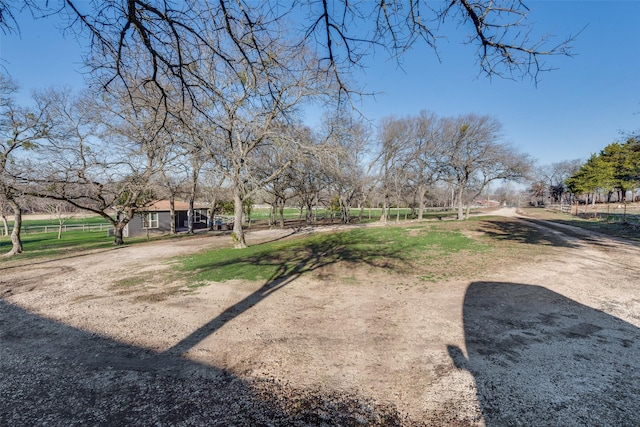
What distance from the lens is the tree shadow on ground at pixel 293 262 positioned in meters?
5.49

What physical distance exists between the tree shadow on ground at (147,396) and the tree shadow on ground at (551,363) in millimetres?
1451

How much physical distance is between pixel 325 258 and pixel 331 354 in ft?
24.5

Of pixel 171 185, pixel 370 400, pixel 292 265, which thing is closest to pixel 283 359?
pixel 370 400

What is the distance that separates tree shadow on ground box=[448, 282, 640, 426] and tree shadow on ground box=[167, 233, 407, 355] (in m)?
4.37

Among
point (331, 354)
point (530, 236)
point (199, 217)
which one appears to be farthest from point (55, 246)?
point (530, 236)

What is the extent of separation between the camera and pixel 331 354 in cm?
430

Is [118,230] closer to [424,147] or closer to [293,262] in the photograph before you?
[293,262]

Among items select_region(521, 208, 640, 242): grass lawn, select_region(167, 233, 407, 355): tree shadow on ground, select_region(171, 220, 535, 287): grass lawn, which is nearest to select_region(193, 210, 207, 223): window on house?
select_region(171, 220, 535, 287): grass lawn

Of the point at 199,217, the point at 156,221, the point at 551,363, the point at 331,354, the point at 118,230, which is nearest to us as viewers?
the point at 551,363

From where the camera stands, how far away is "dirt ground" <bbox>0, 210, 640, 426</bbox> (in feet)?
10.0

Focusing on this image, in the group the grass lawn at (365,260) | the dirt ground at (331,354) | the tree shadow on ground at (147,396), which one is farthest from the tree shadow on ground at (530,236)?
the tree shadow on ground at (147,396)

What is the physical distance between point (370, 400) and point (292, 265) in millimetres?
7743

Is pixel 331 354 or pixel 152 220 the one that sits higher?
pixel 152 220

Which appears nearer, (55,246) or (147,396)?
(147,396)
